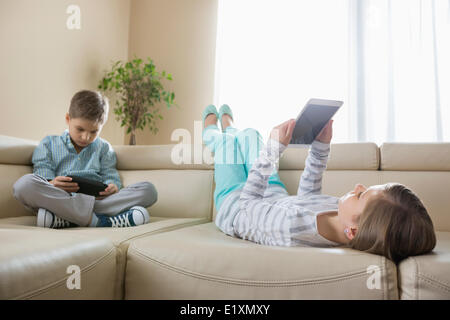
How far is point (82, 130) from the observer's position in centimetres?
166

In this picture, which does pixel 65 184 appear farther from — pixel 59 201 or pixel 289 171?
pixel 289 171

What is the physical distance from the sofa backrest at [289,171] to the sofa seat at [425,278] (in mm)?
831

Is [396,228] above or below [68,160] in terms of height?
below

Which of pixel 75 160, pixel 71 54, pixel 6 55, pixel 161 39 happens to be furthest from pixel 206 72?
pixel 75 160

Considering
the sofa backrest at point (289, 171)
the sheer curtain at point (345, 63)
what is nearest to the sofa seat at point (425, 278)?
the sofa backrest at point (289, 171)

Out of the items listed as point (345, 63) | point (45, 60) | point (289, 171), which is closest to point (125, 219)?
point (289, 171)

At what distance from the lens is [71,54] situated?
109 inches

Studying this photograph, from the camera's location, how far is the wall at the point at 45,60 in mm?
2256

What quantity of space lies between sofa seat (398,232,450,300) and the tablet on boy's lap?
1150 millimetres

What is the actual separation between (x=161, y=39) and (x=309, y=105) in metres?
Answer: 2.71

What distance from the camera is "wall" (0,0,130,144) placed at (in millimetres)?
2256

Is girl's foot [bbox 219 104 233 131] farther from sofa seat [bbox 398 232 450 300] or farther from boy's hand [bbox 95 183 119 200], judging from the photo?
Result: sofa seat [bbox 398 232 450 300]

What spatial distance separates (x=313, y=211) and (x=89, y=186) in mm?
894
